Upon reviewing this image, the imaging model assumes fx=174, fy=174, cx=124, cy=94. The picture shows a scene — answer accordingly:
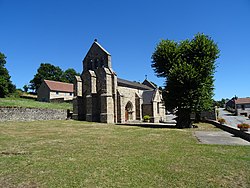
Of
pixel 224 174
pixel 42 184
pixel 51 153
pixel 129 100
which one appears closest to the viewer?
pixel 42 184

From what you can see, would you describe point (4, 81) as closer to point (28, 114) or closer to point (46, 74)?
point (28, 114)

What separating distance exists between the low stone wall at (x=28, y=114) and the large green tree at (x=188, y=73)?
16.9 m

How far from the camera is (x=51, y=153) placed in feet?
24.8

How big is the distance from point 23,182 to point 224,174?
5627 mm

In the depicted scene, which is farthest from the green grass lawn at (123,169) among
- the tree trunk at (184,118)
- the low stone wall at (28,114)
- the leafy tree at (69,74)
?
the leafy tree at (69,74)

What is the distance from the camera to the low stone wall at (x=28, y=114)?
20797 millimetres

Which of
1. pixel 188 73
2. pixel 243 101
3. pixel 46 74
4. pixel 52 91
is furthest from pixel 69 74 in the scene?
pixel 243 101

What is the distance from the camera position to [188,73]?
1850 cm

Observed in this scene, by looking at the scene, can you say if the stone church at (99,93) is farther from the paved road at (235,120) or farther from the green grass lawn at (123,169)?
the green grass lawn at (123,169)

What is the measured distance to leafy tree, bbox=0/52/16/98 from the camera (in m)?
42.8

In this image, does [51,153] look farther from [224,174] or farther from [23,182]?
[224,174]

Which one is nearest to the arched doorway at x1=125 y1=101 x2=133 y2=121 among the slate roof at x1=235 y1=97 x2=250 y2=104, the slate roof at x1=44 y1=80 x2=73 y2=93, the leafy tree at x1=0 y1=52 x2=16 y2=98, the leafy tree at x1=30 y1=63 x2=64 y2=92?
the slate roof at x1=44 y1=80 x2=73 y2=93

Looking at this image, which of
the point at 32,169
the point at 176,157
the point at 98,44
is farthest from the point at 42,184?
the point at 98,44

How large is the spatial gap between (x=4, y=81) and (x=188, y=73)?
4405 centimetres
